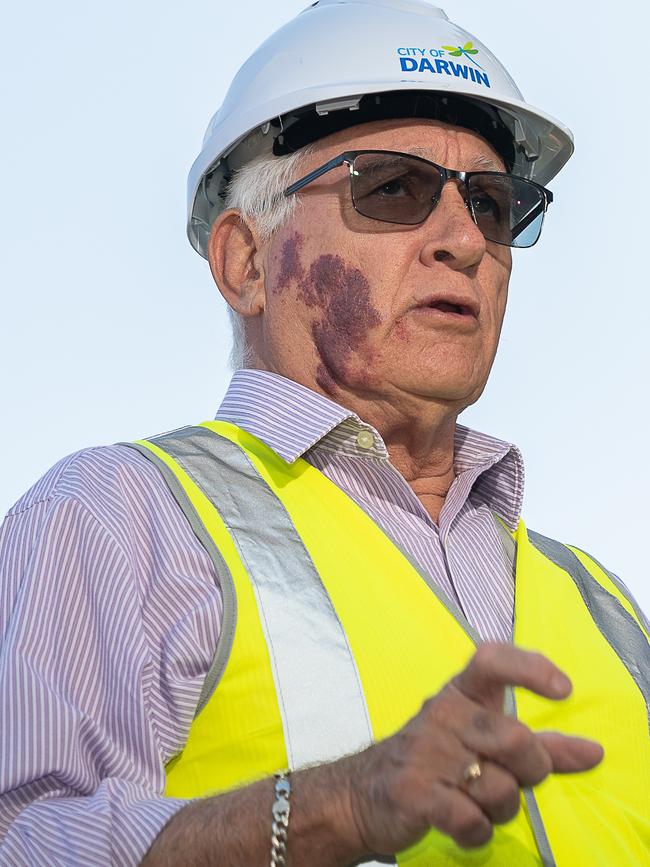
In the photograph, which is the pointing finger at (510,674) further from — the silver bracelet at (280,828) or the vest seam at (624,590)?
the vest seam at (624,590)

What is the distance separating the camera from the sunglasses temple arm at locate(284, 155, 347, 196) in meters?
3.94

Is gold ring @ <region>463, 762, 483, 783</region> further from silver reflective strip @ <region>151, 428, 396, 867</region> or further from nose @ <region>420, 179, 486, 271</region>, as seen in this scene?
nose @ <region>420, 179, 486, 271</region>

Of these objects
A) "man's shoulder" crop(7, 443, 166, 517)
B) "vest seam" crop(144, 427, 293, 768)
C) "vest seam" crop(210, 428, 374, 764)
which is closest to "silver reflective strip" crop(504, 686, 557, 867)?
"vest seam" crop(210, 428, 374, 764)

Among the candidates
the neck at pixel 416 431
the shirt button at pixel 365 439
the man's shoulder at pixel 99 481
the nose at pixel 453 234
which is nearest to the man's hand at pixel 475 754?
the man's shoulder at pixel 99 481

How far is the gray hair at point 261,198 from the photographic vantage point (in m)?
4.06

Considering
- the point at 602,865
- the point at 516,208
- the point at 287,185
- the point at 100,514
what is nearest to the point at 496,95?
the point at 516,208

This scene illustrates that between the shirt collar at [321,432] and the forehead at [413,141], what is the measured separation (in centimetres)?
73

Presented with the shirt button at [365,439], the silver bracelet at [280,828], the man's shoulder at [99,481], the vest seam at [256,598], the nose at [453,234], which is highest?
the nose at [453,234]

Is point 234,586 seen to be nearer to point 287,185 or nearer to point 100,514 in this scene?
point 100,514

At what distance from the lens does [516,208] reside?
13.7 ft

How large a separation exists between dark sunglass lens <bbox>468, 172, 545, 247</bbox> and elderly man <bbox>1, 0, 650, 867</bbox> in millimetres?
13

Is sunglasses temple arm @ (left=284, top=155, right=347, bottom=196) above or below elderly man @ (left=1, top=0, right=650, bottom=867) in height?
above

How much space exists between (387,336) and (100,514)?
1.17m

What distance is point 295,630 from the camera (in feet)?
9.14
